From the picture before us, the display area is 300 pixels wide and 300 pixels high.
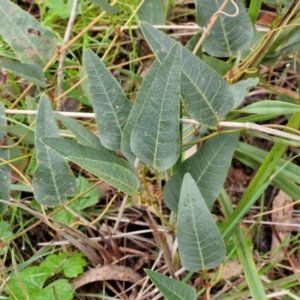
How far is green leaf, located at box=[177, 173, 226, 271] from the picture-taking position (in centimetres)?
74

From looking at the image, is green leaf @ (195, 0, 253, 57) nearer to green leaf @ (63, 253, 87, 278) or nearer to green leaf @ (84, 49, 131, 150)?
green leaf @ (84, 49, 131, 150)

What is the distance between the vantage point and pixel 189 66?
781mm

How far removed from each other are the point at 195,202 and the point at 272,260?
1.39 ft

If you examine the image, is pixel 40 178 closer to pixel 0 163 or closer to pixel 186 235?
pixel 0 163

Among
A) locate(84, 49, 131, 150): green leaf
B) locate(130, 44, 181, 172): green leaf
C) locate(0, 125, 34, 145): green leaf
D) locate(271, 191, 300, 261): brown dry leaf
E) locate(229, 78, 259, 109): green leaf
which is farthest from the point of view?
locate(271, 191, 300, 261): brown dry leaf

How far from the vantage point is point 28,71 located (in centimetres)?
91

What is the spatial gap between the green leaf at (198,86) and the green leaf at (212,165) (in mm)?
51

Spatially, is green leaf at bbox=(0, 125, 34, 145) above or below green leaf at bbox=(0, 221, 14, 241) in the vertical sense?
above

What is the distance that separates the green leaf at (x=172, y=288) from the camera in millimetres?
744

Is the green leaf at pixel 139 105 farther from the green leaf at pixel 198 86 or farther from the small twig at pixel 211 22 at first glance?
the small twig at pixel 211 22

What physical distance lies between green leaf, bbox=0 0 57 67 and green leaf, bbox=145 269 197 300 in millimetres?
523

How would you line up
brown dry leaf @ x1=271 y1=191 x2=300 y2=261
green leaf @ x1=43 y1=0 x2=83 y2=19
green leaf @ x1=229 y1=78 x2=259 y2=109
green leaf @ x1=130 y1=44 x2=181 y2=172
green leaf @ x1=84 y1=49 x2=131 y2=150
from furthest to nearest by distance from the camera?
green leaf @ x1=43 y1=0 x2=83 y2=19, brown dry leaf @ x1=271 y1=191 x2=300 y2=261, green leaf @ x1=229 y1=78 x2=259 y2=109, green leaf @ x1=84 y1=49 x2=131 y2=150, green leaf @ x1=130 y1=44 x2=181 y2=172

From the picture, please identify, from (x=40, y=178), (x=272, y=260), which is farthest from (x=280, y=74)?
(x=40, y=178)

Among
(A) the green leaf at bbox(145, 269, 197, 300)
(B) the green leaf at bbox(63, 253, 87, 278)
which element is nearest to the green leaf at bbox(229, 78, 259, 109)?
(A) the green leaf at bbox(145, 269, 197, 300)
